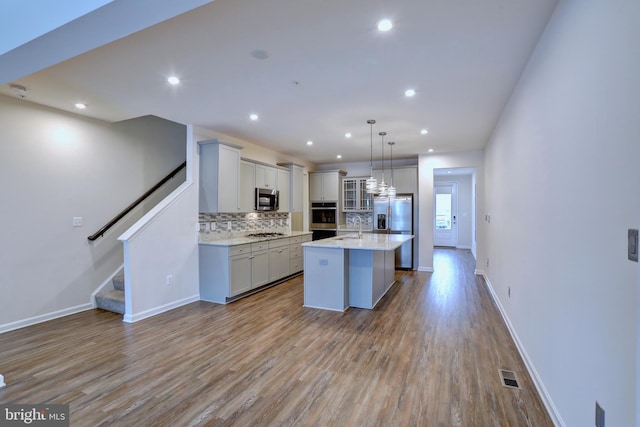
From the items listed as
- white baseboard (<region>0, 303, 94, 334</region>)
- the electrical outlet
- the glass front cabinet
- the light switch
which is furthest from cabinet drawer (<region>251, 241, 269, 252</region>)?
the light switch

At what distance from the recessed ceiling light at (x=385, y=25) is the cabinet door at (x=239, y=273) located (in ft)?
11.5

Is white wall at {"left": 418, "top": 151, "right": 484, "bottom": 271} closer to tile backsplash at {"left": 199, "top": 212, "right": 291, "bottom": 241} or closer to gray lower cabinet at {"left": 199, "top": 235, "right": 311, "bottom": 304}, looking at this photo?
tile backsplash at {"left": 199, "top": 212, "right": 291, "bottom": 241}

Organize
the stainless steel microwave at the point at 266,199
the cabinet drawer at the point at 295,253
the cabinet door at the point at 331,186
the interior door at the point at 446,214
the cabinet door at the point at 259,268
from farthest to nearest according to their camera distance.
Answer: the interior door at the point at 446,214 < the cabinet door at the point at 331,186 < the cabinet drawer at the point at 295,253 < the stainless steel microwave at the point at 266,199 < the cabinet door at the point at 259,268

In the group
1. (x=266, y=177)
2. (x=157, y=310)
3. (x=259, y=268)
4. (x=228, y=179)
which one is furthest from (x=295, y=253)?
(x=157, y=310)

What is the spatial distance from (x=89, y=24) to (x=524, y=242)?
3568mm

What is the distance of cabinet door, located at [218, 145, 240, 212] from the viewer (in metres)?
4.69

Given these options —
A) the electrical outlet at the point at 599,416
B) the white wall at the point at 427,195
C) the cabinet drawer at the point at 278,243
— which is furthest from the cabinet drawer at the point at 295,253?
the electrical outlet at the point at 599,416

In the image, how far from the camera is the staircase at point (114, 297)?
4.12m

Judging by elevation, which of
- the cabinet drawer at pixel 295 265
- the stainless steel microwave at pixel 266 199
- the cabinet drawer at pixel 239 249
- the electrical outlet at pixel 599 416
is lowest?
the cabinet drawer at pixel 295 265

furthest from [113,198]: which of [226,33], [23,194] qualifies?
[226,33]

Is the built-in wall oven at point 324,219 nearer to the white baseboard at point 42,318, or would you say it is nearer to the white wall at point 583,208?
the white baseboard at point 42,318

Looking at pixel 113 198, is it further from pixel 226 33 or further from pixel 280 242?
pixel 226 33

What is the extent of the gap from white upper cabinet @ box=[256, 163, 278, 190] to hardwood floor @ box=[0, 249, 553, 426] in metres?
2.42

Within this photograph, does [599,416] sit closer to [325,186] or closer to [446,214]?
[325,186]
